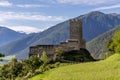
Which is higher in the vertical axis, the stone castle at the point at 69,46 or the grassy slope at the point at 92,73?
the stone castle at the point at 69,46

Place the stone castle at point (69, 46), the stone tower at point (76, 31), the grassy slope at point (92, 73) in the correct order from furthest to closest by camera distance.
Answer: the stone tower at point (76, 31) → the stone castle at point (69, 46) → the grassy slope at point (92, 73)

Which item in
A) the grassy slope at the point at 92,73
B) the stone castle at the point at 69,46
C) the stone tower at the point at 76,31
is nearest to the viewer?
the grassy slope at the point at 92,73

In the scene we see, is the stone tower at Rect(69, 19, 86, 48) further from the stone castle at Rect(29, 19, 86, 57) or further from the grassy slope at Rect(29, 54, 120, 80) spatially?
the grassy slope at Rect(29, 54, 120, 80)

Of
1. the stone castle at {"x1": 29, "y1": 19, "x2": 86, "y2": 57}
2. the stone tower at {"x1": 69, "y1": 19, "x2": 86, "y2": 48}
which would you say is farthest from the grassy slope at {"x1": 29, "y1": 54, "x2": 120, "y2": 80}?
the stone tower at {"x1": 69, "y1": 19, "x2": 86, "y2": 48}

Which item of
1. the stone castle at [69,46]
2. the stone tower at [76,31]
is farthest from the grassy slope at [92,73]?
the stone tower at [76,31]

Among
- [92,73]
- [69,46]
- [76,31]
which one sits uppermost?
[76,31]

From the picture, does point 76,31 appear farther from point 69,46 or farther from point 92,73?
point 92,73

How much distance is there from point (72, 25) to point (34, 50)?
16.9 metres

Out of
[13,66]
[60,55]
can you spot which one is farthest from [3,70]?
[60,55]

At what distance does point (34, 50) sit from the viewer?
4476 inches

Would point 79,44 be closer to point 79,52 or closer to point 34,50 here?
point 79,52

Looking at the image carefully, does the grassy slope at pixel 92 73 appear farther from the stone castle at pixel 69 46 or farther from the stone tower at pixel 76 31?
the stone tower at pixel 76 31

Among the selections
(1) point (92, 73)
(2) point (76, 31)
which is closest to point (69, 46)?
(2) point (76, 31)

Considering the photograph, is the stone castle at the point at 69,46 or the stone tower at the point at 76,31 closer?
the stone castle at the point at 69,46
